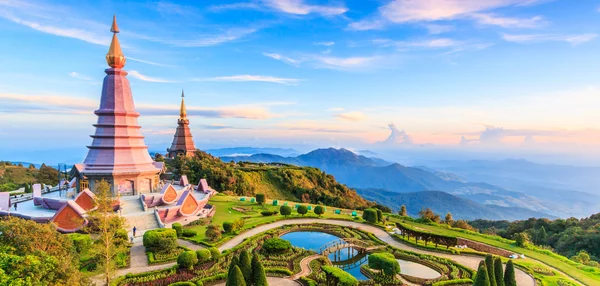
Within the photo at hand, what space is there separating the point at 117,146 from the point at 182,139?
3350 cm

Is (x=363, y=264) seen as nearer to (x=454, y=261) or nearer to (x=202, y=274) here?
(x=454, y=261)

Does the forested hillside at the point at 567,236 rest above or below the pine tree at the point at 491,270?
below

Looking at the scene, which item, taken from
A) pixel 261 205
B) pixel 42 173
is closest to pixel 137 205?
pixel 261 205

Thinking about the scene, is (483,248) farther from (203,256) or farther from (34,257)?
(34,257)

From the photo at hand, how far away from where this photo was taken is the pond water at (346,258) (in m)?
21.2

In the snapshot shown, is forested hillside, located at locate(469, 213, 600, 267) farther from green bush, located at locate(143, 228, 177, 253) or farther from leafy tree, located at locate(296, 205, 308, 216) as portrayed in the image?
green bush, located at locate(143, 228, 177, 253)

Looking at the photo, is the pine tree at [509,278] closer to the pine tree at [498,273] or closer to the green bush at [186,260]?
the pine tree at [498,273]

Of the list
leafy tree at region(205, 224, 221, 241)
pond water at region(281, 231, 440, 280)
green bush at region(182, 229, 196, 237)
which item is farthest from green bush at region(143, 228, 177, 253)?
pond water at region(281, 231, 440, 280)

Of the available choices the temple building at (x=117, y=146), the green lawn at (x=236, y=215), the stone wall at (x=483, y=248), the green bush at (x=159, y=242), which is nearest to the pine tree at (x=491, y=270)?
the stone wall at (x=483, y=248)

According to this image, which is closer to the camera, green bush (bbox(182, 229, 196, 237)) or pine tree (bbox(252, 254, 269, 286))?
pine tree (bbox(252, 254, 269, 286))

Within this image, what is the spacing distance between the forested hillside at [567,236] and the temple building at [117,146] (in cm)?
3621

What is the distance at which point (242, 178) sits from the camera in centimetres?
5831

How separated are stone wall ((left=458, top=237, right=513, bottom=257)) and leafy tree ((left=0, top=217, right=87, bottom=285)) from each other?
2690 centimetres

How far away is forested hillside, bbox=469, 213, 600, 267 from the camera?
27.4m
